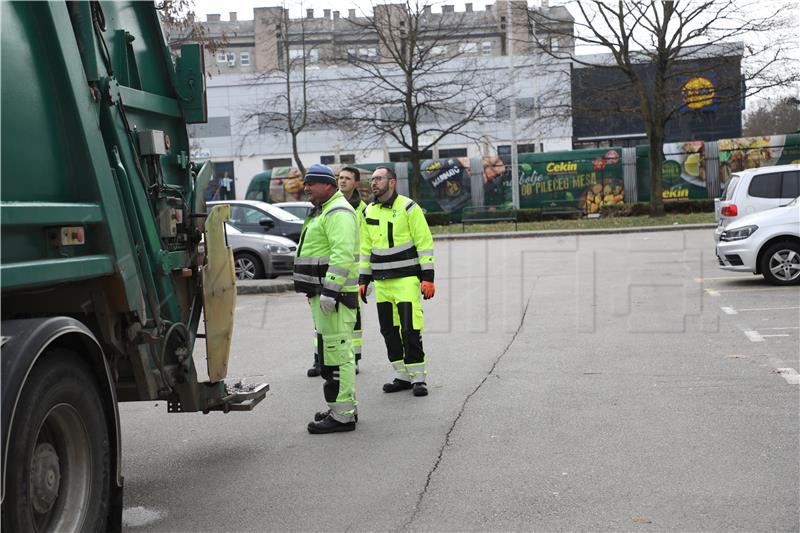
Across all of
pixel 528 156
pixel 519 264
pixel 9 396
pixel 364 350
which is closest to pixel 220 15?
pixel 528 156

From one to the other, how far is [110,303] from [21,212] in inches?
40.5

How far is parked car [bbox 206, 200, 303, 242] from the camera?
832 inches

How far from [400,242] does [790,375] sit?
345 cm

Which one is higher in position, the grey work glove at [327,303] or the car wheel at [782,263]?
the grey work glove at [327,303]

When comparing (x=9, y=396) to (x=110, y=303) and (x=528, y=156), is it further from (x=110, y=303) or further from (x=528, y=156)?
(x=528, y=156)

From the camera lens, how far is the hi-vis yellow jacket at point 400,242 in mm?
8328

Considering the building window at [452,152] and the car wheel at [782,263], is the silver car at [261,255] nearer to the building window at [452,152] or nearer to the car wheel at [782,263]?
the car wheel at [782,263]

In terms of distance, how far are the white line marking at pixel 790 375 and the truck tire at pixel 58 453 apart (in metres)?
5.75

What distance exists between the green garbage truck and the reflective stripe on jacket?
43.9 inches

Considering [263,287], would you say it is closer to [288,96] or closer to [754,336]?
[754,336]

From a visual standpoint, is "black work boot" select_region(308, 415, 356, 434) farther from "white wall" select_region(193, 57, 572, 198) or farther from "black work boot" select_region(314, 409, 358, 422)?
"white wall" select_region(193, 57, 572, 198)

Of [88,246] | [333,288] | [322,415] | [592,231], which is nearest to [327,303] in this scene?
[333,288]

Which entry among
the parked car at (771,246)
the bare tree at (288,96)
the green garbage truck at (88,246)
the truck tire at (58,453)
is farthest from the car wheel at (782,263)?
the bare tree at (288,96)

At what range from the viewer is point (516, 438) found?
656 cm
